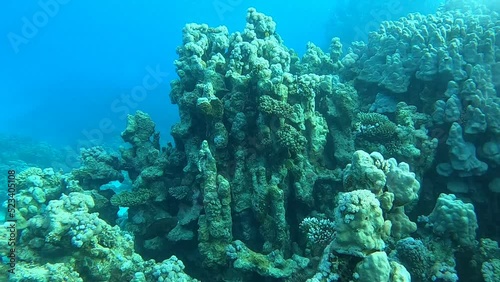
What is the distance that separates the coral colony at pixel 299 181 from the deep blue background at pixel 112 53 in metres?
11.2

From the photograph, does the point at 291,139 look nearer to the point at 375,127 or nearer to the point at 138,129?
the point at 375,127

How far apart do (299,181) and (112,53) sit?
366 feet

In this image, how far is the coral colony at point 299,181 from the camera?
421cm

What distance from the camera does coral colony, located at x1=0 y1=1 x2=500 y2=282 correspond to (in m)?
4.21

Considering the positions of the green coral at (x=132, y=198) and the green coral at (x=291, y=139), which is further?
the green coral at (x=132, y=198)

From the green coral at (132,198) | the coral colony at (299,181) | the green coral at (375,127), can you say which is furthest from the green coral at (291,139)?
the green coral at (132,198)

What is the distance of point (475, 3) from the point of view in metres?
9.77

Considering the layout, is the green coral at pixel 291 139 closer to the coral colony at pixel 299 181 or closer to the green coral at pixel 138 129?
the coral colony at pixel 299 181

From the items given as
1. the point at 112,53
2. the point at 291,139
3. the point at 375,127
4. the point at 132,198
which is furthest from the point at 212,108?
the point at 112,53

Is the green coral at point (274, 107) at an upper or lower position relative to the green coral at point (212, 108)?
lower

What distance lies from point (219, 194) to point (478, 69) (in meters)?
5.50

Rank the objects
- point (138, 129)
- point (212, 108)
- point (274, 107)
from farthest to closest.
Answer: point (138, 129) < point (212, 108) < point (274, 107)

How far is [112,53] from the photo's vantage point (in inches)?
4080

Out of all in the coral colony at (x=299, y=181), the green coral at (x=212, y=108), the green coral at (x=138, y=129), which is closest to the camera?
the coral colony at (x=299, y=181)
